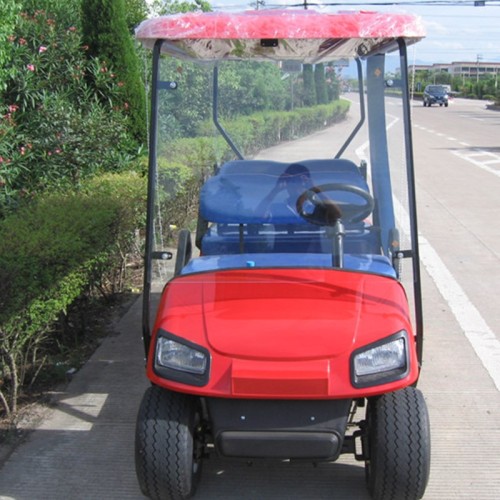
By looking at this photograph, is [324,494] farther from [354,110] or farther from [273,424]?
[354,110]

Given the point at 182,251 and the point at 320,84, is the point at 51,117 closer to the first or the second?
the point at 320,84

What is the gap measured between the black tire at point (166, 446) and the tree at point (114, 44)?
564cm

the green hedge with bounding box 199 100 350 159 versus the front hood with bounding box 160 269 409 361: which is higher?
the green hedge with bounding box 199 100 350 159

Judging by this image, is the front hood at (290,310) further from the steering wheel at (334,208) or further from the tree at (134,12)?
the tree at (134,12)

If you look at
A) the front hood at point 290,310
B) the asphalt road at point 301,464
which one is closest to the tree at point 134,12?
the asphalt road at point 301,464

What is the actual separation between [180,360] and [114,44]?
6046 mm

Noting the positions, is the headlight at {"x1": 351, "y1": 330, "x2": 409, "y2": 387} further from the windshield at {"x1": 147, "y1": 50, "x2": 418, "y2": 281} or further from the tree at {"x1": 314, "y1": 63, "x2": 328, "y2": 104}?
the tree at {"x1": 314, "y1": 63, "x2": 328, "y2": 104}

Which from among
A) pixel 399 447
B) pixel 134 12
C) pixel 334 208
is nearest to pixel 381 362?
pixel 399 447

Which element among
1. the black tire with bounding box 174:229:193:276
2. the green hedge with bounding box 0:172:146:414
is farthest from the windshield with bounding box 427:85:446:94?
the black tire with bounding box 174:229:193:276

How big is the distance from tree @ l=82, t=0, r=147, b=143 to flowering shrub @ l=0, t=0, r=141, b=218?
27cm

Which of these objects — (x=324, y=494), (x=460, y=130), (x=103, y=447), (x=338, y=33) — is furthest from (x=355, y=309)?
(x=460, y=130)

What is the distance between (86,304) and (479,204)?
7253mm

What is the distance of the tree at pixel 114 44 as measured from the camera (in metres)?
8.35

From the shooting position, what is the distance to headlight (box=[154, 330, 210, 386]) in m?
3.07
